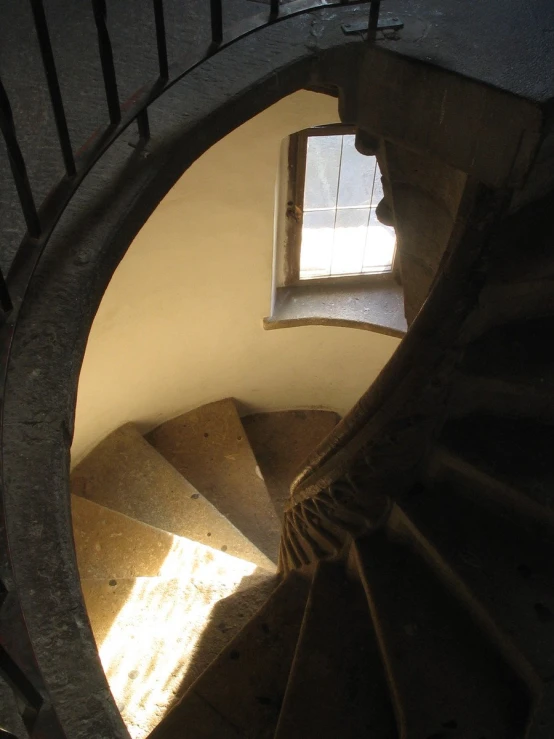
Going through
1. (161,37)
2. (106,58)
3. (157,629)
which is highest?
(161,37)

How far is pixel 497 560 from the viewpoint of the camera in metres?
2.14

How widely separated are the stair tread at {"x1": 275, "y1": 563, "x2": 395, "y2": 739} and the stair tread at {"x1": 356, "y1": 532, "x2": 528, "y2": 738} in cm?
20

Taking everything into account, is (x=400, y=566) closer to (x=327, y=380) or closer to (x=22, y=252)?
(x=22, y=252)

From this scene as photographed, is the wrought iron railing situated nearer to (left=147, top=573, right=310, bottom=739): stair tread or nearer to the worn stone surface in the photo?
the worn stone surface

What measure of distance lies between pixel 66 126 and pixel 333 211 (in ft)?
10.3

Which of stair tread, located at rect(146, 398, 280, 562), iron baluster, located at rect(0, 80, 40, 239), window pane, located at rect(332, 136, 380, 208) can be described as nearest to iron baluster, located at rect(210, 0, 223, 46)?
iron baluster, located at rect(0, 80, 40, 239)

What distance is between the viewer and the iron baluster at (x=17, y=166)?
1342 millimetres

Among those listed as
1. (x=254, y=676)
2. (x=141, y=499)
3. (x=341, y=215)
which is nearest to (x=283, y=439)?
(x=141, y=499)

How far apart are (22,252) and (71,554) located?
0.70 m

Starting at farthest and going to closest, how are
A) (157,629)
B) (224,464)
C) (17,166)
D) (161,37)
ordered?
1. (224,464)
2. (157,629)
3. (161,37)
4. (17,166)

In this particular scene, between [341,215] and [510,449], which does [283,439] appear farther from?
[510,449]

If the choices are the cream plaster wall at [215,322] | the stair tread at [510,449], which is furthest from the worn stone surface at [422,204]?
the cream plaster wall at [215,322]

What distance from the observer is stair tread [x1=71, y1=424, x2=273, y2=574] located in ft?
14.0

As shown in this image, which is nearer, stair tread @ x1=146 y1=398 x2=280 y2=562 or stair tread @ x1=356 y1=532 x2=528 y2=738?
stair tread @ x1=356 y1=532 x2=528 y2=738
